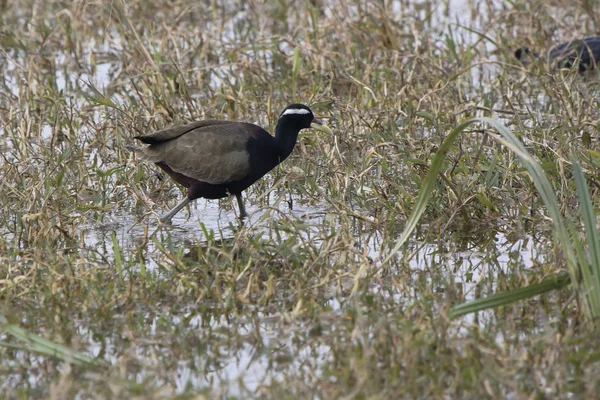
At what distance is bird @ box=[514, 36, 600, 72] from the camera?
10273mm

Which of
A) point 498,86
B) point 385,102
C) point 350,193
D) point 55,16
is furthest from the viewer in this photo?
point 55,16

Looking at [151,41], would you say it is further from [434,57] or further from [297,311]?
[297,311]

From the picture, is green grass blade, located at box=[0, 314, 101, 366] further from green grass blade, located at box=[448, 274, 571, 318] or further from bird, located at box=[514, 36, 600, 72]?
bird, located at box=[514, 36, 600, 72]

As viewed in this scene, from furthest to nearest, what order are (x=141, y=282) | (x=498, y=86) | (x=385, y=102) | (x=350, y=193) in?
(x=498, y=86)
(x=385, y=102)
(x=350, y=193)
(x=141, y=282)

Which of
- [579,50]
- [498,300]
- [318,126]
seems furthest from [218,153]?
[579,50]

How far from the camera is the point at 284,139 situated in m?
7.66

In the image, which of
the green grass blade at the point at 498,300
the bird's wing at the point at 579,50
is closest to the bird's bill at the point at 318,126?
the green grass blade at the point at 498,300

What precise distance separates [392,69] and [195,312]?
4.47 meters

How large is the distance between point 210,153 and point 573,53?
4.51 m

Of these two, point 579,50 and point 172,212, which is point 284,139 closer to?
point 172,212

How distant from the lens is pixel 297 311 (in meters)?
5.44

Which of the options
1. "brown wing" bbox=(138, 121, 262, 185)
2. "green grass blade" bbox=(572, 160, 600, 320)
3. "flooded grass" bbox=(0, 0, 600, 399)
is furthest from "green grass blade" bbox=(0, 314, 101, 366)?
"brown wing" bbox=(138, 121, 262, 185)

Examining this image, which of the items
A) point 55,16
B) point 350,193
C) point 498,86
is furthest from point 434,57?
point 55,16

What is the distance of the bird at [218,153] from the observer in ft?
→ 24.4
